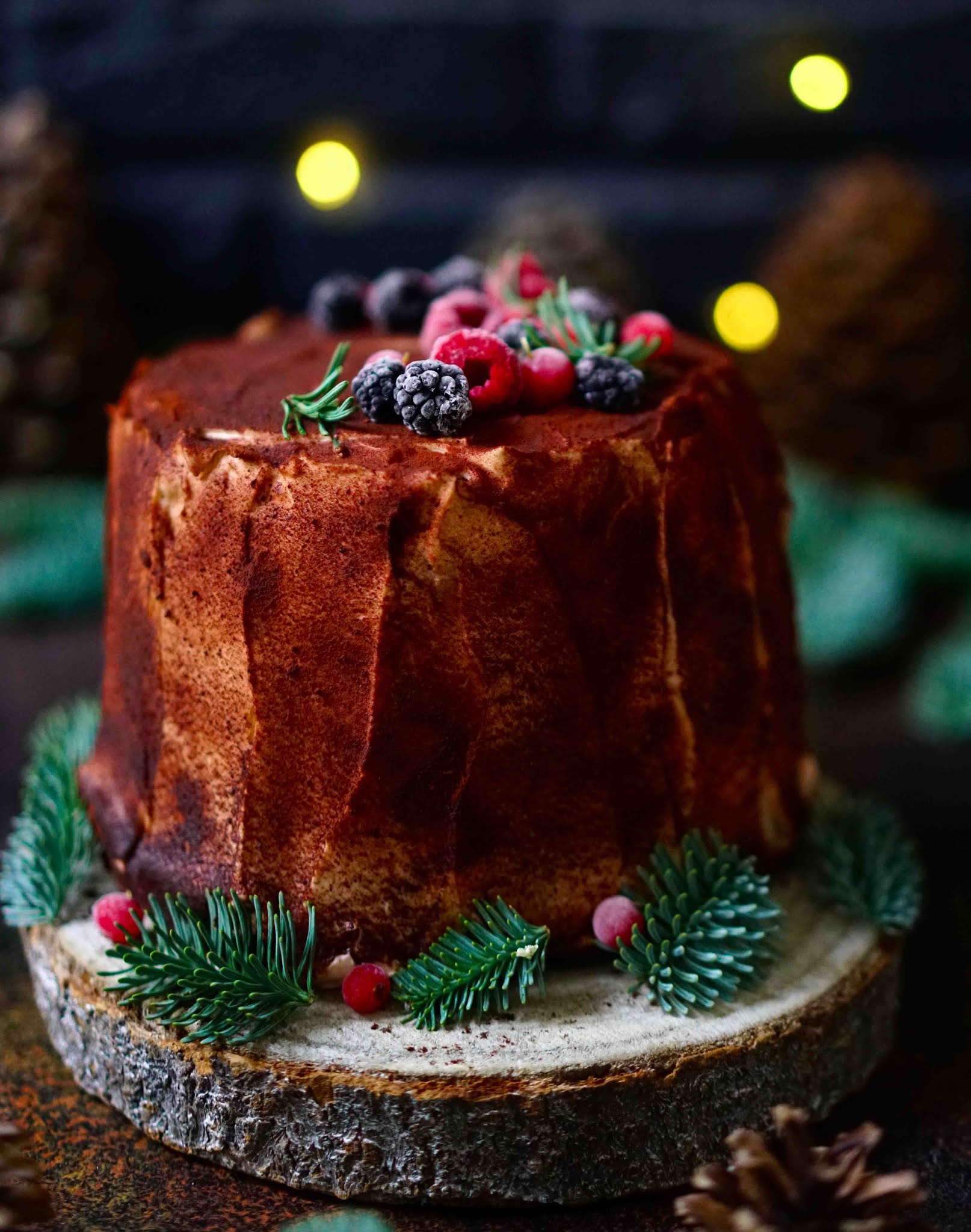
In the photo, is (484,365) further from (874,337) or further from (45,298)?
(45,298)

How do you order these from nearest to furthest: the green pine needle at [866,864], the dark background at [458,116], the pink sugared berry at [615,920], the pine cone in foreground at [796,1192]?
the pine cone in foreground at [796,1192]
the pink sugared berry at [615,920]
the green pine needle at [866,864]
the dark background at [458,116]

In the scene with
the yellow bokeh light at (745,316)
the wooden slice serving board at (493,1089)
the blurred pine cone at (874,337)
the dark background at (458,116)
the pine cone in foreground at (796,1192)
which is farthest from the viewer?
the dark background at (458,116)

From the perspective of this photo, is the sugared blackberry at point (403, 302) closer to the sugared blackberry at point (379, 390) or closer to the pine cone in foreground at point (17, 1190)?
the sugared blackberry at point (379, 390)

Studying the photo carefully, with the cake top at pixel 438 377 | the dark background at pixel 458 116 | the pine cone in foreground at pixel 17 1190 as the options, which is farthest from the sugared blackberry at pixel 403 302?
the dark background at pixel 458 116

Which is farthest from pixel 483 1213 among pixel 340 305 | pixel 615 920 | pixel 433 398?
pixel 340 305

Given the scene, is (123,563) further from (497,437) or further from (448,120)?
(448,120)

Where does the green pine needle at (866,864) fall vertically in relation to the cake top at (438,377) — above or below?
below
